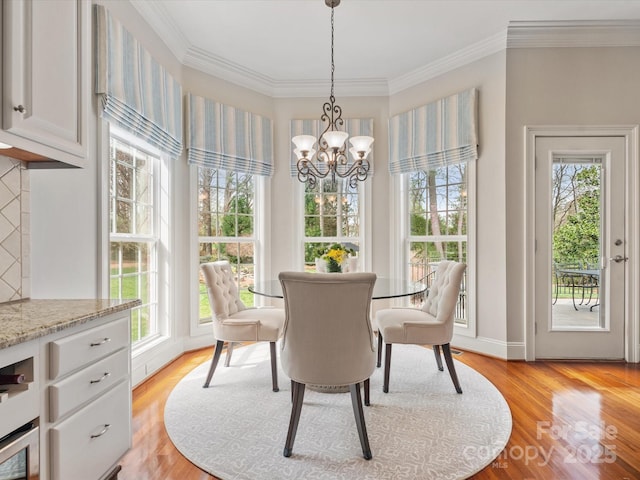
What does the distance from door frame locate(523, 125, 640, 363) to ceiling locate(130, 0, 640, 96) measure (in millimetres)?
926

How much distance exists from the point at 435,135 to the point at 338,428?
295cm

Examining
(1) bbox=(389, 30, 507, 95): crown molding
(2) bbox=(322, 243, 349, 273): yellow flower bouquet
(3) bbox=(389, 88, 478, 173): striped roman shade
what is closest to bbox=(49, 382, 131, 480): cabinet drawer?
(2) bbox=(322, 243, 349, 273): yellow flower bouquet

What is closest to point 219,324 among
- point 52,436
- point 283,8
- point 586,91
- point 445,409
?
point 52,436

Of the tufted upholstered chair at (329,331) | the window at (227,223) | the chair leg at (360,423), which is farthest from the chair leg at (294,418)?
the window at (227,223)

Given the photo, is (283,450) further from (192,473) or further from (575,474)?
(575,474)

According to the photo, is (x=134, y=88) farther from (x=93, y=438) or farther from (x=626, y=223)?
(x=626, y=223)

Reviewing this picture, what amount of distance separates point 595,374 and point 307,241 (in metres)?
2.95

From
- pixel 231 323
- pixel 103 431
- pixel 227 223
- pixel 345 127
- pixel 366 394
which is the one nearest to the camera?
pixel 103 431

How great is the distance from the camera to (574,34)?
3.16m

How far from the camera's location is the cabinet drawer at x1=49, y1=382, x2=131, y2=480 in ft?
3.85

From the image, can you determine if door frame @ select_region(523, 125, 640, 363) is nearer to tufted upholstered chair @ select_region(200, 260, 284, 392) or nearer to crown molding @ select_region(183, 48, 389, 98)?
crown molding @ select_region(183, 48, 389, 98)

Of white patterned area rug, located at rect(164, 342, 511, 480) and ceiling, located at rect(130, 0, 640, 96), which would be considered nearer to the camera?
white patterned area rug, located at rect(164, 342, 511, 480)

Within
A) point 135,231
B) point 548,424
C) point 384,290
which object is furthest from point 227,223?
point 548,424

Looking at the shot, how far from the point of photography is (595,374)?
114 inches
